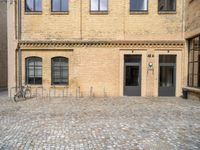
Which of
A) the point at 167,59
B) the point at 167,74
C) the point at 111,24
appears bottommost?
the point at 167,74

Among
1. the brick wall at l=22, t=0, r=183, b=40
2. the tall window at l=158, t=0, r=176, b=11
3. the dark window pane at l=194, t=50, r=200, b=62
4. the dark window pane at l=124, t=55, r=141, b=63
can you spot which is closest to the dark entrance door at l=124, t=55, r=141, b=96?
the dark window pane at l=124, t=55, r=141, b=63

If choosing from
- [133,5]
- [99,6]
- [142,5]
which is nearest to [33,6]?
[99,6]

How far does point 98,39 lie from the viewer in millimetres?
14031

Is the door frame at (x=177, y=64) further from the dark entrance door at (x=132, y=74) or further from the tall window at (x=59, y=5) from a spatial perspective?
the tall window at (x=59, y=5)

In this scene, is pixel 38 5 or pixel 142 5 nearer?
pixel 142 5

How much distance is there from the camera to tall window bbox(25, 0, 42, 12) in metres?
14.2

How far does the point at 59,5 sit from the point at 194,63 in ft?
31.2

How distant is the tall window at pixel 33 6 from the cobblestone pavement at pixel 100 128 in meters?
7.21

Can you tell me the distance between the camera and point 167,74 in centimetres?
1428

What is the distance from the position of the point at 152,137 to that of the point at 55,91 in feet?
30.6

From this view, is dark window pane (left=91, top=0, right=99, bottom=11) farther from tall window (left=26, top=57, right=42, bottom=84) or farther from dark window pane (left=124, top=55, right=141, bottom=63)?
tall window (left=26, top=57, right=42, bottom=84)

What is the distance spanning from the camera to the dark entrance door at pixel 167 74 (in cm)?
1419

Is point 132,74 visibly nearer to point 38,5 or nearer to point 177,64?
point 177,64

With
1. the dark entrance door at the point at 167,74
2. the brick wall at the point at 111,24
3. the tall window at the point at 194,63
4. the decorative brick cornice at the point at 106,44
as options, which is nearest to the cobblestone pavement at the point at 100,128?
the tall window at the point at 194,63
